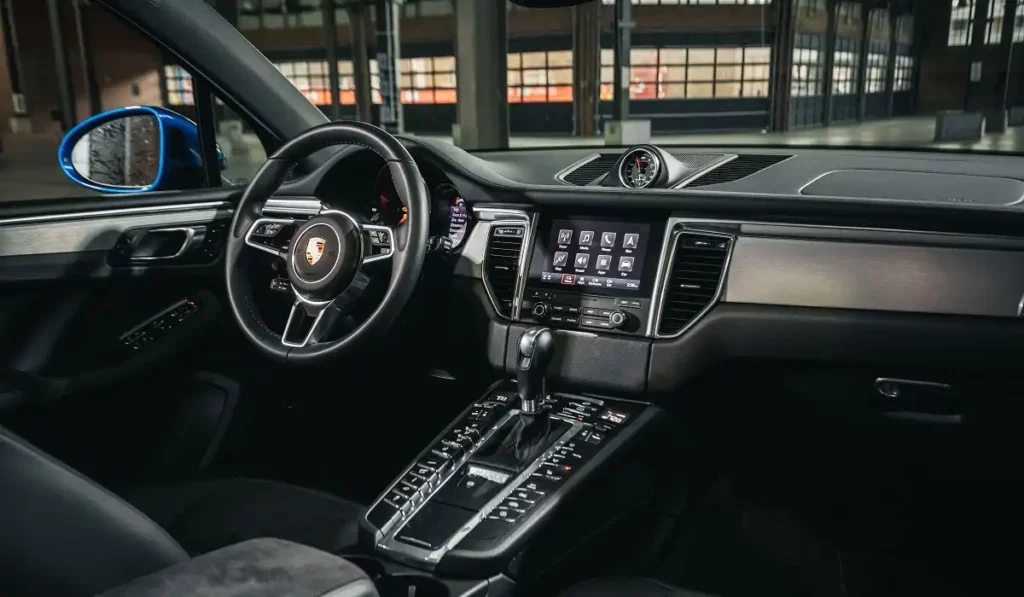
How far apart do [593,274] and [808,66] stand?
22.0 m

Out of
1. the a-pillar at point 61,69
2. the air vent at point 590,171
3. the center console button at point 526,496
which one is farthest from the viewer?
the a-pillar at point 61,69

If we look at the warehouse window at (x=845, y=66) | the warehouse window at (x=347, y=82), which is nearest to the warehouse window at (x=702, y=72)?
the warehouse window at (x=845, y=66)

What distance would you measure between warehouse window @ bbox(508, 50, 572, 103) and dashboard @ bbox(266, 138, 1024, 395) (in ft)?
66.2

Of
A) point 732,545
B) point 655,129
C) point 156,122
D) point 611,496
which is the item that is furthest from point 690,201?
point 655,129

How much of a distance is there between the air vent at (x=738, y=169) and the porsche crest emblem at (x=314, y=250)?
3.04 ft

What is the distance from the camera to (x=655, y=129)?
72.8 ft

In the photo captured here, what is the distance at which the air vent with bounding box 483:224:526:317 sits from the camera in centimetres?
229

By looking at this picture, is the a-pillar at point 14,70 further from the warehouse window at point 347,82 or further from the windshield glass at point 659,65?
the warehouse window at point 347,82

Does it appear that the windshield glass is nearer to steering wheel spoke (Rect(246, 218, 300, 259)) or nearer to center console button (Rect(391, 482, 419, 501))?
steering wheel spoke (Rect(246, 218, 300, 259))

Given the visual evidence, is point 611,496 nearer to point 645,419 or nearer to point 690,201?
point 645,419

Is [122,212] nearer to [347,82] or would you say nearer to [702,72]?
[702,72]

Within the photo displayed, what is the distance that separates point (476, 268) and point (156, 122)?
1016 mm

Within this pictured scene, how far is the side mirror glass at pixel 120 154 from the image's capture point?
2.58 metres

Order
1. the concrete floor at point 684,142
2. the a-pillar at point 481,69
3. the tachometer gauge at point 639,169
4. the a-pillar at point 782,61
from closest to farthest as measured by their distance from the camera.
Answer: the tachometer gauge at point 639,169 < the concrete floor at point 684,142 < the a-pillar at point 481,69 < the a-pillar at point 782,61
